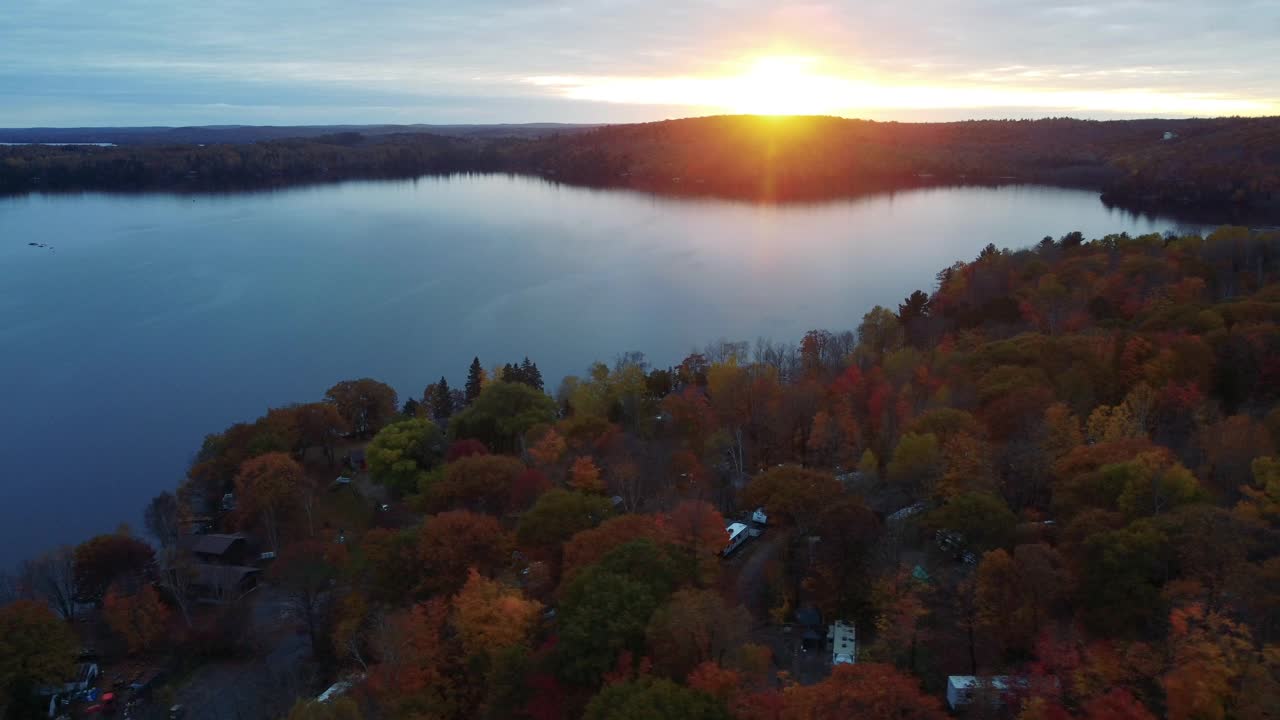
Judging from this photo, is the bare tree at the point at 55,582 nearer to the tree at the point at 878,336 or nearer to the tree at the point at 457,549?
the tree at the point at 457,549

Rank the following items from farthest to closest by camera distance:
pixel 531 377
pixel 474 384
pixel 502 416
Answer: pixel 474 384
pixel 531 377
pixel 502 416

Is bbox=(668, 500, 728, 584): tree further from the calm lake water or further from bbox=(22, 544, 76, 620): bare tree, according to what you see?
the calm lake water

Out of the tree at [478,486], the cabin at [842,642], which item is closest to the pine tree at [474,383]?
the tree at [478,486]

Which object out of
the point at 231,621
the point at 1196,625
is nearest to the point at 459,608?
the point at 231,621

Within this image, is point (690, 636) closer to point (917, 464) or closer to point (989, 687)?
point (989, 687)

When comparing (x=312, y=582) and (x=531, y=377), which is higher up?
(x=531, y=377)

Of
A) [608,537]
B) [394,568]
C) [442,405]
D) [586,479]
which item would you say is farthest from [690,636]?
[442,405]

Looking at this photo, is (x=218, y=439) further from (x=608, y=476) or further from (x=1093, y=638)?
(x=1093, y=638)
